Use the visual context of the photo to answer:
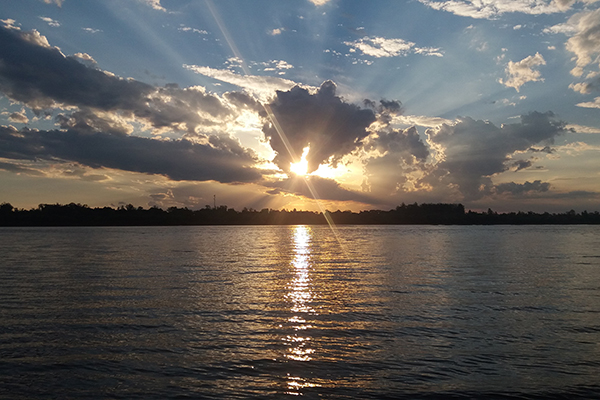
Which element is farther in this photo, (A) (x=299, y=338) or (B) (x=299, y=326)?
(B) (x=299, y=326)

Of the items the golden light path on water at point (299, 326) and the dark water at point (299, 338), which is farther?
the golden light path on water at point (299, 326)

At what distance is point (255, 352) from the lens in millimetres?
15797

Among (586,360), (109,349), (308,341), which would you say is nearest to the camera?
(586,360)

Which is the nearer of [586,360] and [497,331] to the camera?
[586,360]

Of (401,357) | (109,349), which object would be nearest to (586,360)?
(401,357)

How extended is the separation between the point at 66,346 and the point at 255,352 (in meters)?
8.06

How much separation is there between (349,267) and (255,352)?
107ft

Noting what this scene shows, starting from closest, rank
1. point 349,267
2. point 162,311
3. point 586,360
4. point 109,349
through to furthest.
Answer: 1. point 586,360
2. point 109,349
3. point 162,311
4. point 349,267

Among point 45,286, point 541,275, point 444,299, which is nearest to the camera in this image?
point 444,299

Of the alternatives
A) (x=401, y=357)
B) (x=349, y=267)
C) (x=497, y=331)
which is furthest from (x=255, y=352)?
(x=349, y=267)

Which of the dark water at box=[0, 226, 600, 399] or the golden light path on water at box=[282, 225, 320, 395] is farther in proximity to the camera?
the golden light path on water at box=[282, 225, 320, 395]

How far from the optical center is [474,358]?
15.3 m

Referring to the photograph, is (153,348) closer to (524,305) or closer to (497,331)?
(497,331)

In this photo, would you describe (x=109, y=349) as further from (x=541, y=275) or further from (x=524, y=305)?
(x=541, y=275)
